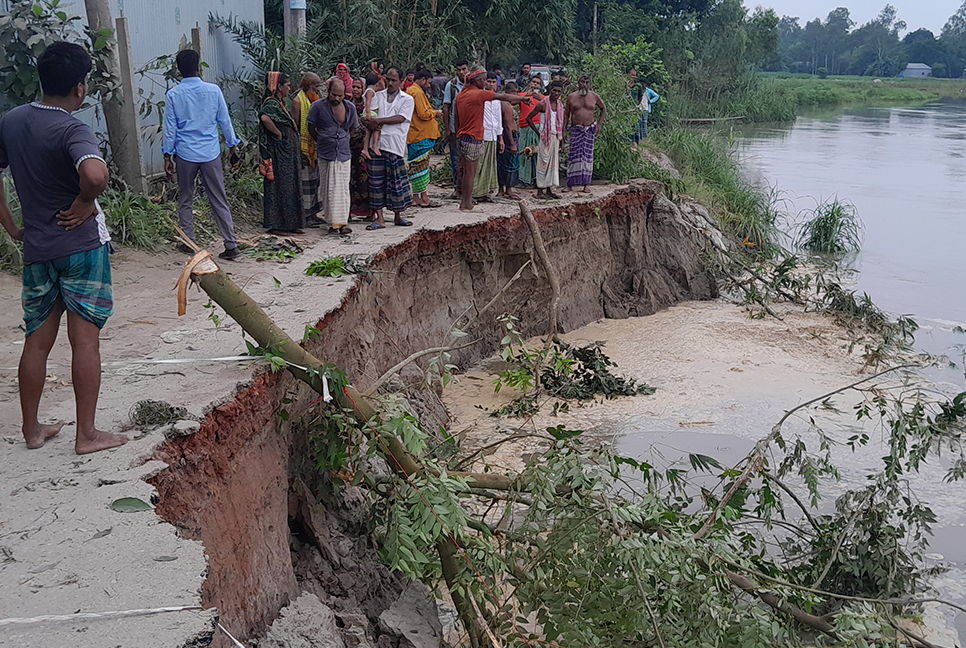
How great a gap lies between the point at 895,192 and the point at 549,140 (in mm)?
14831

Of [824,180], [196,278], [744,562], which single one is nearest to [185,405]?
[196,278]

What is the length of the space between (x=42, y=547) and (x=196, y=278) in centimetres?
151

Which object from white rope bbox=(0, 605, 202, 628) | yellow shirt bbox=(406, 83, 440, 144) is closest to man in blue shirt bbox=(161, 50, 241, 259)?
yellow shirt bbox=(406, 83, 440, 144)

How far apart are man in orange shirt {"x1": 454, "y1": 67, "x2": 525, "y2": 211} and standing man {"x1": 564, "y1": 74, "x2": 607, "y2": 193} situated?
1848 mm

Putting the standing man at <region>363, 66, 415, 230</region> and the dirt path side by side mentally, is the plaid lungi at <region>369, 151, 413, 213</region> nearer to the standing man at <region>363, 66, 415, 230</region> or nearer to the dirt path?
the standing man at <region>363, 66, 415, 230</region>

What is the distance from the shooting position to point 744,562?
3998 millimetres

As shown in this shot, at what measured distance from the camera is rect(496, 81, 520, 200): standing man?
1081 cm

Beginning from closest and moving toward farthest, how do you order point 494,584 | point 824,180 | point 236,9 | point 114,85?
point 494,584
point 114,85
point 236,9
point 824,180

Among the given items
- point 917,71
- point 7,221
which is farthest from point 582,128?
point 917,71

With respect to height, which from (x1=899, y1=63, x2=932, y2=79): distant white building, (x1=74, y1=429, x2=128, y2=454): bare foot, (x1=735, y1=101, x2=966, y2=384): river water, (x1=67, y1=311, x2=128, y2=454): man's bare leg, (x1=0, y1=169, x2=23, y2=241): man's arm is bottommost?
(x1=735, y1=101, x2=966, y2=384): river water

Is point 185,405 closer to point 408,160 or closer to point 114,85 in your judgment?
point 114,85

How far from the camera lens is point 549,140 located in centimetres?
1104

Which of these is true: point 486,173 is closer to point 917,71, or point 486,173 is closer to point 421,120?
point 421,120

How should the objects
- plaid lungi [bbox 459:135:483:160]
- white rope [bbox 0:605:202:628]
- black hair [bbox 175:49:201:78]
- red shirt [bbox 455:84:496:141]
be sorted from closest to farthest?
white rope [bbox 0:605:202:628] < black hair [bbox 175:49:201:78] < red shirt [bbox 455:84:496:141] < plaid lungi [bbox 459:135:483:160]
